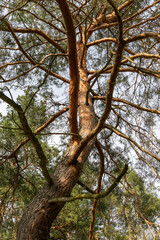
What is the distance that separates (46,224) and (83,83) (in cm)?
206

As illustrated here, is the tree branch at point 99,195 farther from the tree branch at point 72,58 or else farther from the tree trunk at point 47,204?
the tree branch at point 72,58

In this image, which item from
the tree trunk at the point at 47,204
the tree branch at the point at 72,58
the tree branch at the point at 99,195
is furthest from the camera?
the tree branch at the point at 72,58

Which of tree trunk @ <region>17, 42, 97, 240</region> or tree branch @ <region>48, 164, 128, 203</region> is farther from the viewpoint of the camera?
tree trunk @ <region>17, 42, 97, 240</region>

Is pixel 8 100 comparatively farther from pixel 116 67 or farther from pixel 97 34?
pixel 97 34

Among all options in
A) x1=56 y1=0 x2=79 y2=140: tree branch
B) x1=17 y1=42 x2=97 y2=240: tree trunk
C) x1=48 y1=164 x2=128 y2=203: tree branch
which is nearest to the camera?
x1=48 y1=164 x2=128 y2=203: tree branch

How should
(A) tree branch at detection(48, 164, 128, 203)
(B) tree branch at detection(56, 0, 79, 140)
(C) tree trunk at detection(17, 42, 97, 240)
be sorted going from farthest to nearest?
1. (B) tree branch at detection(56, 0, 79, 140)
2. (C) tree trunk at detection(17, 42, 97, 240)
3. (A) tree branch at detection(48, 164, 128, 203)

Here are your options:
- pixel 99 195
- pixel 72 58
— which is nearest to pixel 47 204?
pixel 99 195

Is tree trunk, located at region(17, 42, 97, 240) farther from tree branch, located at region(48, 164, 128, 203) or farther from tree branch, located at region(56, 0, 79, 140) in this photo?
tree branch, located at region(56, 0, 79, 140)

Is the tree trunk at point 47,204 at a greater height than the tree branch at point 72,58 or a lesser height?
lesser

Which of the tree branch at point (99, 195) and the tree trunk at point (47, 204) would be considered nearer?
the tree branch at point (99, 195)

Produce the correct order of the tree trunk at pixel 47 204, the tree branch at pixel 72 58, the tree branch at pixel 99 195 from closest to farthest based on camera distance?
the tree branch at pixel 99 195 → the tree trunk at pixel 47 204 → the tree branch at pixel 72 58

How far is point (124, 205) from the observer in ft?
Answer: 8.03

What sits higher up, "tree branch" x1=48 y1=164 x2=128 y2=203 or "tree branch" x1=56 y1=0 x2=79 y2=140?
"tree branch" x1=56 y1=0 x2=79 y2=140

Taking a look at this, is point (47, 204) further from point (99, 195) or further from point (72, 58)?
point (72, 58)
